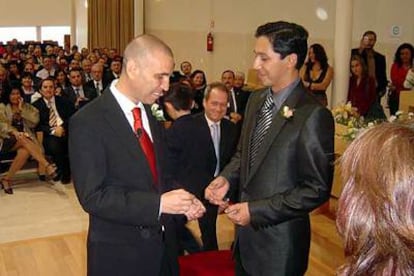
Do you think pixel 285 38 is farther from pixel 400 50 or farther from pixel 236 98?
pixel 236 98

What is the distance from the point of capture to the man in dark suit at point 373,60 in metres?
7.59

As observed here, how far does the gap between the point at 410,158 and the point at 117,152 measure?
1425mm

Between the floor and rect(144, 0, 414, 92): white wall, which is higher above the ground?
rect(144, 0, 414, 92): white wall

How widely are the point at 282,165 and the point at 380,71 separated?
229 inches

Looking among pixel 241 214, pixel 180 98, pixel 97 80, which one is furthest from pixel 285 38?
pixel 97 80

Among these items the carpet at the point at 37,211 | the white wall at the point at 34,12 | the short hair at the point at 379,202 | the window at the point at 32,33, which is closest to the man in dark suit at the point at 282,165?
the short hair at the point at 379,202

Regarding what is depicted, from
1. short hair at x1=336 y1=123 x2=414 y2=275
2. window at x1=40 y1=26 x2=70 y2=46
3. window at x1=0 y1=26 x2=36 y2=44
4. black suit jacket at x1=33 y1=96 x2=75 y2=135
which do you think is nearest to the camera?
short hair at x1=336 y1=123 x2=414 y2=275

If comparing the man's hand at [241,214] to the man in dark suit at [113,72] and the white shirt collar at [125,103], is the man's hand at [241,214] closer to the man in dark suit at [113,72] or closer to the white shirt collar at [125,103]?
the white shirt collar at [125,103]

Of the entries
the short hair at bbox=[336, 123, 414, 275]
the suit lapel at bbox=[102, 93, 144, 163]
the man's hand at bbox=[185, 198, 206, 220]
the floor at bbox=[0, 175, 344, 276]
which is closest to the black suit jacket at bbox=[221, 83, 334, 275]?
the man's hand at bbox=[185, 198, 206, 220]

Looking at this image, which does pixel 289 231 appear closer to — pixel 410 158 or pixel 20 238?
pixel 410 158

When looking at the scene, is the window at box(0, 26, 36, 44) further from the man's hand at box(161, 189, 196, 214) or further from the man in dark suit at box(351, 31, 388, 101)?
the man's hand at box(161, 189, 196, 214)

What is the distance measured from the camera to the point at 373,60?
24.9 feet

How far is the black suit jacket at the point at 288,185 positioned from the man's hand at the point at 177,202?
0.30 m

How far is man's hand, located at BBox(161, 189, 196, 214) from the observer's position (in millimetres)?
2201
